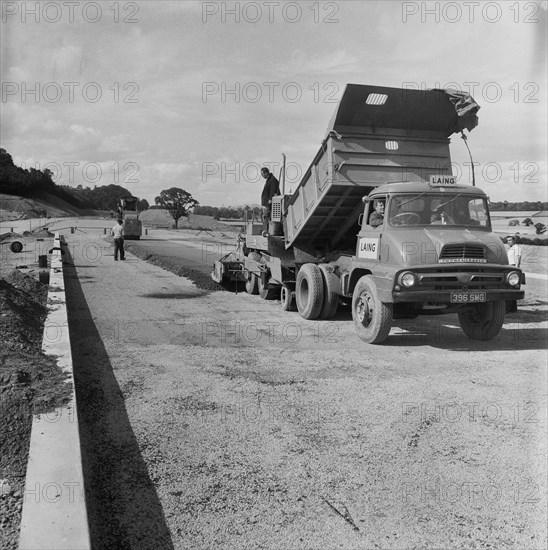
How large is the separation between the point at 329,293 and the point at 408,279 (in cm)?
251

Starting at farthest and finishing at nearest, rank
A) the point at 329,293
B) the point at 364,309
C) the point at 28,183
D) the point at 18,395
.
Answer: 1. the point at 28,183
2. the point at 329,293
3. the point at 364,309
4. the point at 18,395

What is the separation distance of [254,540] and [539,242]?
86.9 ft

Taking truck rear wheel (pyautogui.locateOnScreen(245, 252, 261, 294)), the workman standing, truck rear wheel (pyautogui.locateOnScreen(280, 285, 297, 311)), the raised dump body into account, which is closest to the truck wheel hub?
the raised dump body

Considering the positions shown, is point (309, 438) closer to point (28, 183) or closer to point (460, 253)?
point (460, 253)

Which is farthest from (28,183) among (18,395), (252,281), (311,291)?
(18,395)

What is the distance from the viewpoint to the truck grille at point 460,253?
302 inches

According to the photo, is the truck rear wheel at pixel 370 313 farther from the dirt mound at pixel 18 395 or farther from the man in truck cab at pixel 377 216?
the dirt mound at pixel 18 395

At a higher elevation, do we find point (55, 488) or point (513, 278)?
point (513, 278)

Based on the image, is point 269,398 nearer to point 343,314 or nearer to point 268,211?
point 343,314

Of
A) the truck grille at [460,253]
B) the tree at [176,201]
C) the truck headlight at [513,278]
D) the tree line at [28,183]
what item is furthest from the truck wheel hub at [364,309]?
the tree line at [28,183]

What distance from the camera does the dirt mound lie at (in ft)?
11.6

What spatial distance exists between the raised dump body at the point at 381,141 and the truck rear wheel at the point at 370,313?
183 centimetres

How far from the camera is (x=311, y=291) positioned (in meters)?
9.88
